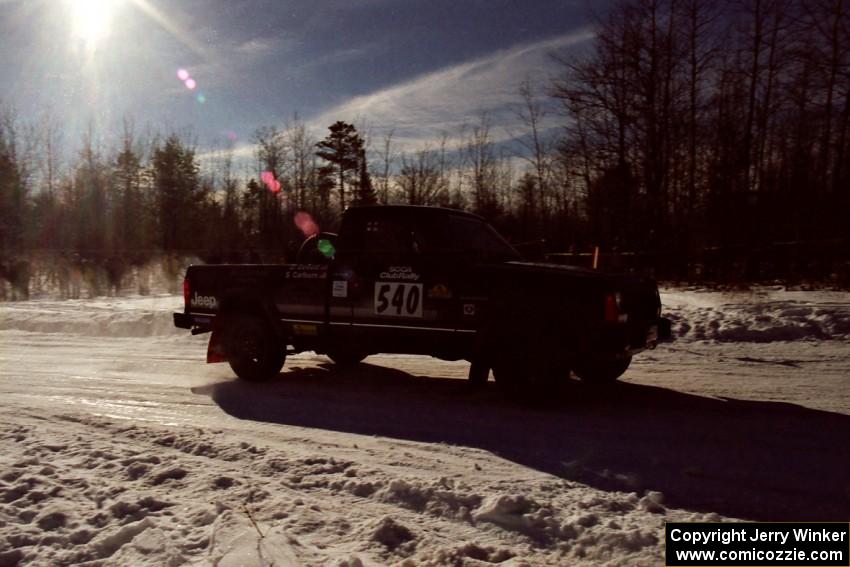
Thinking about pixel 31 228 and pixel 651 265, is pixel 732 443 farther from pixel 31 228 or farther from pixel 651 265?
pixel 31 228

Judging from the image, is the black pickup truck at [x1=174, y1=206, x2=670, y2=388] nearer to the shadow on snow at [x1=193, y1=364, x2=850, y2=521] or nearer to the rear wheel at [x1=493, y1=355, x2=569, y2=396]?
the rear wheel at [x1=493, y1=355, x2=569, y2=396]

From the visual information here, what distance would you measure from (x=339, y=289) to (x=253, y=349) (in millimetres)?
1469

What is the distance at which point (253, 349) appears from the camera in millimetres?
7371

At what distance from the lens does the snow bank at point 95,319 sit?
12781 mm

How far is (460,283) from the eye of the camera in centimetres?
609

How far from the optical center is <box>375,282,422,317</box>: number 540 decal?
6.32 m

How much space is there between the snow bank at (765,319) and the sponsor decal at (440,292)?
508 cm

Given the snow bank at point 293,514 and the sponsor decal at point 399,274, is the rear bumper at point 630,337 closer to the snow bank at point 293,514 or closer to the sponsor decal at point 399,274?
the snow bank at point 293,514

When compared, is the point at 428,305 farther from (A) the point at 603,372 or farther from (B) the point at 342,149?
(B) the point at 342,149

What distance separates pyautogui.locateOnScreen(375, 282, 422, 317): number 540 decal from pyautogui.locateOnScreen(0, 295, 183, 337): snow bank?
7587 mm

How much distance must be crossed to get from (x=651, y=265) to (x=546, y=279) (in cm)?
1202

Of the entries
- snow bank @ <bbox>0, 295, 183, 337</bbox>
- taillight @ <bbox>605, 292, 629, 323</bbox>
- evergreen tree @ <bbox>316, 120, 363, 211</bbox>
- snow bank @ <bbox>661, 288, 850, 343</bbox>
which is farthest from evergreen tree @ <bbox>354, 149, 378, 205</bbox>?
taillight @ <bbox>605, 292, 629, 323</bbox>

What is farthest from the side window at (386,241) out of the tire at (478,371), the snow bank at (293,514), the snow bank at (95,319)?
the snow bank at (95,319)

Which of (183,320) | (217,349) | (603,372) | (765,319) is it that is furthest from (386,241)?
(765,319)
